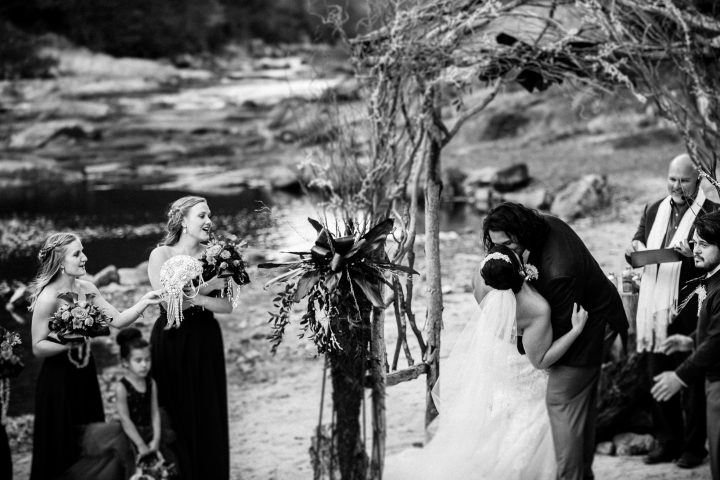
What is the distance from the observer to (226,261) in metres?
5.09

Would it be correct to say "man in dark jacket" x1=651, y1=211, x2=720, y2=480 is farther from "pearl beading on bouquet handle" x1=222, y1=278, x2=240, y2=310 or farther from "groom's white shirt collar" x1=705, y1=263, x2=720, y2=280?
"pearl beading on bouquet handle" x1=222, y1=278, x2=240, y2=310

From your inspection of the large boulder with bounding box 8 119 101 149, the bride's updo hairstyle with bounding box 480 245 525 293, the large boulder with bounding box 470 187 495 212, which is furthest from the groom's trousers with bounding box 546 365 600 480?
the large boulder with bounding box 8 119 101 149

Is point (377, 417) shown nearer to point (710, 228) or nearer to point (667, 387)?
point (667, 387)

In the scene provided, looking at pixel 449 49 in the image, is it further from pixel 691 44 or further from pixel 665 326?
pixel 665 326

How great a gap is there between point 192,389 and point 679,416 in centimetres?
289

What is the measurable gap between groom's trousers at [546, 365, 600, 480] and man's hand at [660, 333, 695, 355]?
0.85 meters

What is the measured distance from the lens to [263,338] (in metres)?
9.91

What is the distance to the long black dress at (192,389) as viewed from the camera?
207 inches

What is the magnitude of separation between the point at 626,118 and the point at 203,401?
18953 millimetres

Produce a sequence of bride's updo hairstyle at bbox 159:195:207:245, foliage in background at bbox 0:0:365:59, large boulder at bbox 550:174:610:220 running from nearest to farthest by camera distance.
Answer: bride's updo hairstyle at bbox 159:195:207:245 < large boulder at bbox 550:174:610:220 < foliage in background at bbox 0:0:365:59

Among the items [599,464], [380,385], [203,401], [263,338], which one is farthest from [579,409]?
[263,338]

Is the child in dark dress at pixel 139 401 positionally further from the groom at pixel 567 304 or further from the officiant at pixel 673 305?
the officiant at pixel 673 305

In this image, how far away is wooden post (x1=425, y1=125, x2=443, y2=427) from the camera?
5.86 meters

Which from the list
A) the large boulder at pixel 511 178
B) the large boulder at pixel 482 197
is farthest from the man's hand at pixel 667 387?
the large boulder at pixel 511 178
